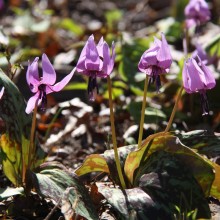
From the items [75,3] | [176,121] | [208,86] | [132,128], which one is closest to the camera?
[208,86]

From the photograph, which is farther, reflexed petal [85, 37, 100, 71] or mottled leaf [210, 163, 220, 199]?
mottled leaf [210, 163, 220, 199]

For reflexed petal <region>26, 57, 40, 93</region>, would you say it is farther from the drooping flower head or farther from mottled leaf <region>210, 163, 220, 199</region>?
the drooping flower head

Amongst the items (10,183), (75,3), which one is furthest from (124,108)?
(75,3)

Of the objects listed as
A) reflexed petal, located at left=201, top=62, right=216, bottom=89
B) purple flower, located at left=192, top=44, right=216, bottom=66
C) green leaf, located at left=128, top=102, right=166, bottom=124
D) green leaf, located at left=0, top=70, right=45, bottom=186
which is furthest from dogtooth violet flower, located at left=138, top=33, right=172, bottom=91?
purple flower, located at left=192, top=44, right=216, bottom=66

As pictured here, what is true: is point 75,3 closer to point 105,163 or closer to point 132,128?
point 132,128

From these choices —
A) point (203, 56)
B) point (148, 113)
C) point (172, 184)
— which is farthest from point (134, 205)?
point (203, 56)

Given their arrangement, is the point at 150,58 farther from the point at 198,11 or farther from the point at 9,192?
the point at 198,11
